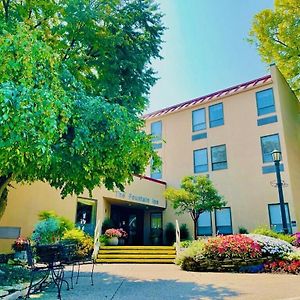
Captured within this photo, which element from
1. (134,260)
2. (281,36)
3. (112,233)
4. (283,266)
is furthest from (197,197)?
(281,36)

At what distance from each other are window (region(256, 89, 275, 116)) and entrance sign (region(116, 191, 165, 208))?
8.82m

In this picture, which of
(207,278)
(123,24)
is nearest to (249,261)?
(207,278)

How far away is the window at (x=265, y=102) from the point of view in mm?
18000

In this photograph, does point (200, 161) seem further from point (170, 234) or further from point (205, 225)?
point (170, 234)

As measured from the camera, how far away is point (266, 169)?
17328mm

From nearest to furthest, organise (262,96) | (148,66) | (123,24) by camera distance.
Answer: (123,24)
(148,66)
(262,96)

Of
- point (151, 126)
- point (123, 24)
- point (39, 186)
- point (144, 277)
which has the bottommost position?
point (144, 277)

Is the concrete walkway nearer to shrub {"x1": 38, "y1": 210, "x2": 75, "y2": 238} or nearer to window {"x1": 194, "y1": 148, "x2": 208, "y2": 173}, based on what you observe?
shrub {"x1": 38, "y1": 210, "x2": 75, "y2": 238}

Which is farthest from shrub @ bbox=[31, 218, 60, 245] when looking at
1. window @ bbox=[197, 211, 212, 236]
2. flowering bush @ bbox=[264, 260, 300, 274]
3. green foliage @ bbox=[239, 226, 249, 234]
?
green foliage @ bbox=[239, 226, 249, 234]

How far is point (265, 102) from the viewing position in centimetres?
1831

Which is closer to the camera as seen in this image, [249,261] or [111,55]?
[111,55]

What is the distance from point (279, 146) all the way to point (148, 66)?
11.1 metres

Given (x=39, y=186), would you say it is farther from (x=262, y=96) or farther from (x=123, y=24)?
(x=262, y=96)

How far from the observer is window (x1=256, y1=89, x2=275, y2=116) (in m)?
18.0
